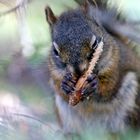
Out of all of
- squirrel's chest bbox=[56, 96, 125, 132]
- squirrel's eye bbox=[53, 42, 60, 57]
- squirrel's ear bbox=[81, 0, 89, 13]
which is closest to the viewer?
squirrel's eye bbox=[53, 42, 60, 57]

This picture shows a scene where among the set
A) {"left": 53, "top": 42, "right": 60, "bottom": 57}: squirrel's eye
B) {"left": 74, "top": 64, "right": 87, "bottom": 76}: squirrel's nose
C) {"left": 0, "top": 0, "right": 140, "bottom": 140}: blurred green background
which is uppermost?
{"left": 74, "top": 64, "right": 87, "bottom": 76}: squirrel's nose

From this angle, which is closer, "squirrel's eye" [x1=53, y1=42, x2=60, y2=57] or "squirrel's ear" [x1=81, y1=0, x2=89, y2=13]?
"squirrel's eye" [x1=53, y1=42, x2=60, y2=57]

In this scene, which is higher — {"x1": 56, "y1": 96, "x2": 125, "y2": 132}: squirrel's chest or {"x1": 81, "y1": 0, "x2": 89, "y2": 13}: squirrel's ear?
{"x1": 81, "y1": 0, "x2": 89, "y2": 13}: squirrel's ear

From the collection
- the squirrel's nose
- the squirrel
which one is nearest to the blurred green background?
the squirrel

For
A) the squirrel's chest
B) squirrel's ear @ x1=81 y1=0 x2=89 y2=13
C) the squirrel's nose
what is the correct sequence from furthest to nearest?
the squirrel's chest
squirrel's ear @ x1=81 y1=0 x2=89 y2=13
the squirrel's nose

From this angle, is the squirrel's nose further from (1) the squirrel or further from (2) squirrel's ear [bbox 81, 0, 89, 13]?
(2) squirrel's ear [bbox 81, 0, 89, 13]

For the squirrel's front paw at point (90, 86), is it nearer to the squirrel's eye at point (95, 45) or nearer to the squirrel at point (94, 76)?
the squirrel at point (94, 76)

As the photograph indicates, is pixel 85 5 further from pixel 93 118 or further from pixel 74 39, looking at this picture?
pixel 93 118

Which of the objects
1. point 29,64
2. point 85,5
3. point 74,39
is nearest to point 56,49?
point 74,39
